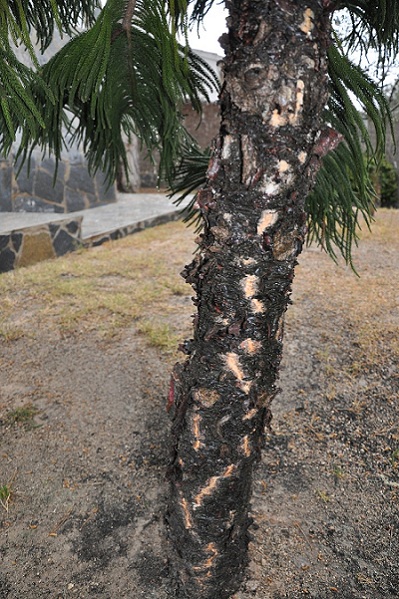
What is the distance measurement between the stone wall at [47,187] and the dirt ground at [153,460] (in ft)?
7.51

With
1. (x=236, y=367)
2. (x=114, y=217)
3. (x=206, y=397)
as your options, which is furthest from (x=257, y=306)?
(x=114, y=217)

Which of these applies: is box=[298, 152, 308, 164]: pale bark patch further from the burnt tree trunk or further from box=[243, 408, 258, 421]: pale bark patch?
box=[243, 408, 258, 421]: pale bark patch

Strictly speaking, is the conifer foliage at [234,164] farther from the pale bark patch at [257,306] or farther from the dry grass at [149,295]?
the dry grass at [149,295]

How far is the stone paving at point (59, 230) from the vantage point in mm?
4078

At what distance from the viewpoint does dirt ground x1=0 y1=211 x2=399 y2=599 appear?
4.77ft

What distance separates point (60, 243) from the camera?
14.7 ft

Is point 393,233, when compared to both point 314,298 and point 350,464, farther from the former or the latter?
point 350,464

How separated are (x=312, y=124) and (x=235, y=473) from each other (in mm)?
845

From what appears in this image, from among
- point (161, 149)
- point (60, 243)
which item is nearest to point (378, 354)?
point (161, 149)

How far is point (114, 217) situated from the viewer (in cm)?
559

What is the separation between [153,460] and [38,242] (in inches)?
113

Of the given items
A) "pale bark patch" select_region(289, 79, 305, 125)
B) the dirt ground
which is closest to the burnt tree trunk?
"pale bark patch" select_region(289, 79, 305, 125)

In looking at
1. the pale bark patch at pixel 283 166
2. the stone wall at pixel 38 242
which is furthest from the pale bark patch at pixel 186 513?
the stone wall at pixel 38 242

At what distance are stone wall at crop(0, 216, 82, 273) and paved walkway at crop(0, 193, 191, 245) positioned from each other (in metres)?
0.05
